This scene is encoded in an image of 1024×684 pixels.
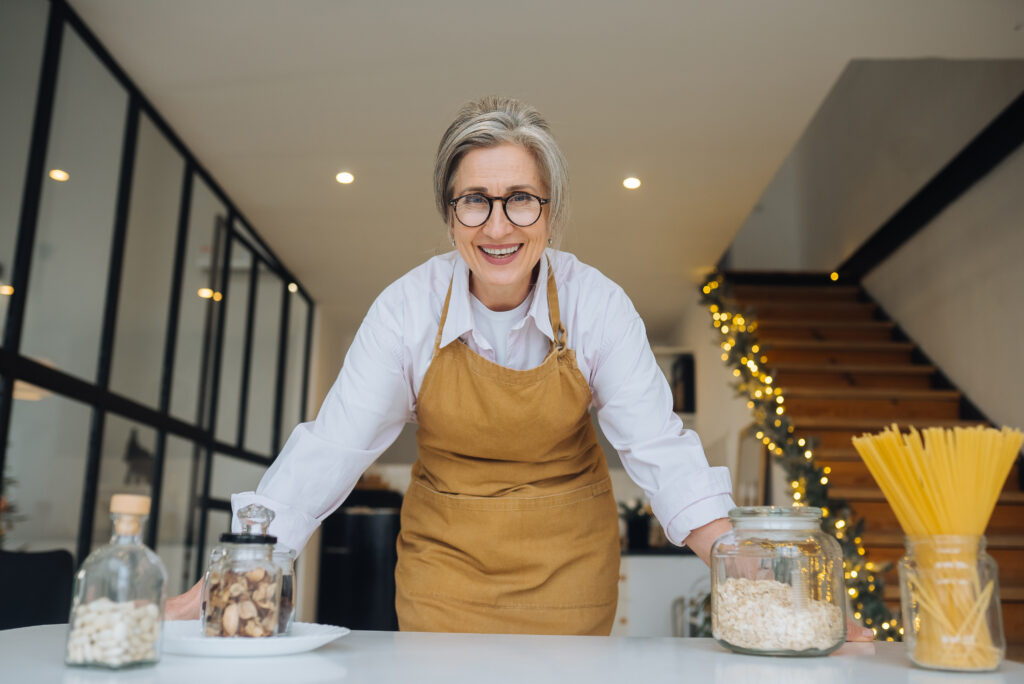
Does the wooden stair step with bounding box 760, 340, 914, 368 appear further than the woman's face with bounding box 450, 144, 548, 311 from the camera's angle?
Yes

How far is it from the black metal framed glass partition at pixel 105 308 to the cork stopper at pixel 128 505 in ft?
7.28

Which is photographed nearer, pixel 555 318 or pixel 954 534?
pixel 954 534

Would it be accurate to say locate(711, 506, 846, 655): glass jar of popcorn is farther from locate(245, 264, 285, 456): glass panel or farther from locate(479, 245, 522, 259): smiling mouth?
locate(245, 264, 285, 456): glass panel

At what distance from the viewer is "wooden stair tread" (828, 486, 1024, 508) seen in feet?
13.0

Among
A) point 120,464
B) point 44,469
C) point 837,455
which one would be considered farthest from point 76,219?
point 837,455

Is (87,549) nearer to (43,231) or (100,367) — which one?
(100,367)

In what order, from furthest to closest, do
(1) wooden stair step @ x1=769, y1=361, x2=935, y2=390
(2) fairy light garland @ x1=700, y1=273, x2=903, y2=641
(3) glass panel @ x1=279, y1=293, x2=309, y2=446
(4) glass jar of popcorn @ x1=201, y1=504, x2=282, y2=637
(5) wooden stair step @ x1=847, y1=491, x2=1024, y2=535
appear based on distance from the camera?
(3) glass panel @ x1=279, y1=293, x2=309, y2=446 → (1) wooden stair step @ x1=769, y1=361, x2=935, y2=390 → (5) wooden stair step @ x1=847, y1=491, x2=1024, y2=535 → (2) fairy light garland @ x1=700, y1=273, x2=903, y2=641 → (4) glass jar of popcorn @ x1=201, y1=504, x2=282, y2=637

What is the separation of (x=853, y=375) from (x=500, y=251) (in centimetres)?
434

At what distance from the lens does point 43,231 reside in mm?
2867

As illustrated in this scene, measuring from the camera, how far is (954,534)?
81 centimetres

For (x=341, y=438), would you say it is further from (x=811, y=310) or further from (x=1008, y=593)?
(x=811, y=310)

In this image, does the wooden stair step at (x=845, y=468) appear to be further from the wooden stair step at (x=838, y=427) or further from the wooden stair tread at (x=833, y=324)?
the wooden stair tread at (x=833, y=324)

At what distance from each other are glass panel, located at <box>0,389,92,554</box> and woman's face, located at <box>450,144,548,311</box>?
2041 millimetres

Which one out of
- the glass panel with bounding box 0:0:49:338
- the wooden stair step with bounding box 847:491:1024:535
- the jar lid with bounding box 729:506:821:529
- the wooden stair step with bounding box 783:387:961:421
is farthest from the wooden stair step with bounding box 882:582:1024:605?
the glass panel with bounding box 0:0:49:338
